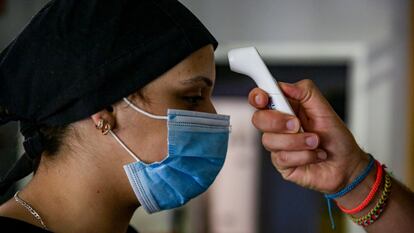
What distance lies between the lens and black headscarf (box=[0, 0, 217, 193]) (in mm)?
1391

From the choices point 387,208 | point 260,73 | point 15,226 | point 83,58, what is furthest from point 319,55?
point 15,226

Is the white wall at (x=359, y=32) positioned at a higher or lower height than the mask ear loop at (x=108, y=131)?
higher

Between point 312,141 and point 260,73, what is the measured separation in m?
0.19

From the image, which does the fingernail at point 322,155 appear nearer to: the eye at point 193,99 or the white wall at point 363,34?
the eye at point 193,99

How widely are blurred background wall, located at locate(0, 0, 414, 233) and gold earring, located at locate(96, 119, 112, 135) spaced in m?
2.79

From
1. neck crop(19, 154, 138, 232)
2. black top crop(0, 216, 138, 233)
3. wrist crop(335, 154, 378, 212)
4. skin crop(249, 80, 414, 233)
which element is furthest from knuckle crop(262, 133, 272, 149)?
black top crop(0, 216, 138, 233)

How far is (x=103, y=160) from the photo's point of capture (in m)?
1.46

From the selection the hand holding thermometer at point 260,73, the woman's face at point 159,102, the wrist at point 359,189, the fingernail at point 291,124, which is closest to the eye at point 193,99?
the woman's face at point 159,102

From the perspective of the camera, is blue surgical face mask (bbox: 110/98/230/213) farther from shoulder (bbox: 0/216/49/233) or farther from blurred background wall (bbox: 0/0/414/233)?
blurred background wall (bbox: 0/0/414/233)

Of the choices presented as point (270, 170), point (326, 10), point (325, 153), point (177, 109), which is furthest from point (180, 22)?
point (270, 170)

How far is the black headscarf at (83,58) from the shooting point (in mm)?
1391

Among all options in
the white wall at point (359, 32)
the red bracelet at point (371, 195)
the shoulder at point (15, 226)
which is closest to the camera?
the shoulder at point (15, 226)

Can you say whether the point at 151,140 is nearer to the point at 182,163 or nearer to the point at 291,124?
the point at 182,163

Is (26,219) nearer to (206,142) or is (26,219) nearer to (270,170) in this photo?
(206,142)
